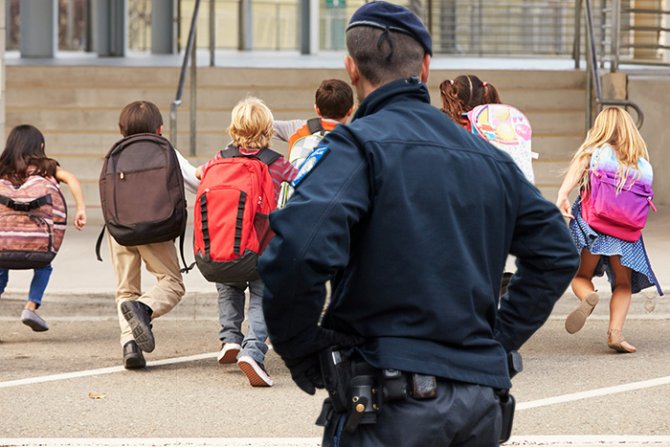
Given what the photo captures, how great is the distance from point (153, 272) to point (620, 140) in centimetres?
297

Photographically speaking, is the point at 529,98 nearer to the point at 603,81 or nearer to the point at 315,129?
the point at 603,81

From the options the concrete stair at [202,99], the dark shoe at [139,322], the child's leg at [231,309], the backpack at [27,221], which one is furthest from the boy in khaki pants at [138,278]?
the concrete stair at [202,99]

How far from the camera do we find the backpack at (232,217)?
23.5ft

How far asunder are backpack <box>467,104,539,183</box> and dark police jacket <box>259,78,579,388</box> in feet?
15.1

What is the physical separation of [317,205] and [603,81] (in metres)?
12.6

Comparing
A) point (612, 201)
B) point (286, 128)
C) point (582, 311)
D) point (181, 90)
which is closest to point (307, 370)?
point (582, 311)

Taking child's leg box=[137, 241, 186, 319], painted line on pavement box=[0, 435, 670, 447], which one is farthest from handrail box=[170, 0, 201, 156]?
painted line on pavement box=[0, 435, 670, 447]

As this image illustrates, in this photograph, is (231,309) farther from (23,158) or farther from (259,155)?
(23,158)

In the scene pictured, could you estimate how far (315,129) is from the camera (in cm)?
790

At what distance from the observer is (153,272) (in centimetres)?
793

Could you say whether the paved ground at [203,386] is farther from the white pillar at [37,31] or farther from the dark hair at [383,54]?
the white pillar at [37,31]

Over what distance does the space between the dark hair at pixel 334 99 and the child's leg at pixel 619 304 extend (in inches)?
77.5

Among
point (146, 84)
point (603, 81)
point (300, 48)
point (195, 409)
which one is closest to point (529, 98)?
point (603, 81)

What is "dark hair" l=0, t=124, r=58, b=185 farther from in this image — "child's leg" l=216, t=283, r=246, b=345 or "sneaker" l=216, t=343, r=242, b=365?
"sneaker" l=216, t=343, r=242, b=365
